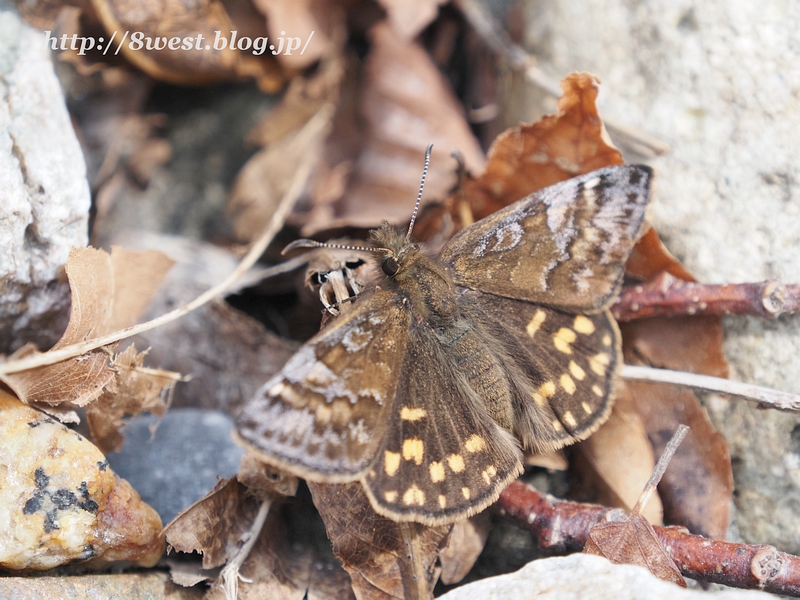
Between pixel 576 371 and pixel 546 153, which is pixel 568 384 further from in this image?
pixel 546 153

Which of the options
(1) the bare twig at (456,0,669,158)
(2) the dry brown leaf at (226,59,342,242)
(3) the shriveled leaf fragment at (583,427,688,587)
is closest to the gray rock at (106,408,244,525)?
(2) the dry brown leaf at (226,59,342,242)

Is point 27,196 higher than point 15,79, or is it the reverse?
point 15,79

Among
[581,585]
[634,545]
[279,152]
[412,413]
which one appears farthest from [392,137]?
[581,585]

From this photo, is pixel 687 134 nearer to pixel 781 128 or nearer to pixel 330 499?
pixel 781 128

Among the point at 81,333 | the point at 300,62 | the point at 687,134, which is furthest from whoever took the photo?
the point at 300,62

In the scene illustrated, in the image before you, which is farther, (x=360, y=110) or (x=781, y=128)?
(x=360, y=110)

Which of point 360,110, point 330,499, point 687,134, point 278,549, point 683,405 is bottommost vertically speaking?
point 278,549

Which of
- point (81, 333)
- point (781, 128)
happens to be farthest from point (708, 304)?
point (81, 333)
